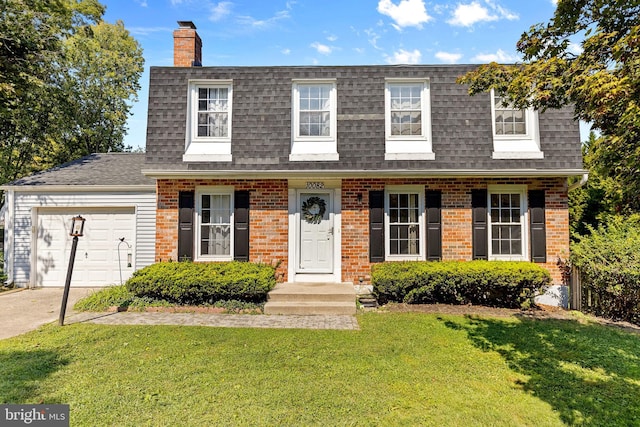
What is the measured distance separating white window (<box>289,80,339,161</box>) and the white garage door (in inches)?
211

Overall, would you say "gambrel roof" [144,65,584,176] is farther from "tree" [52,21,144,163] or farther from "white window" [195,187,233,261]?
"tree" [52,21,144,163]

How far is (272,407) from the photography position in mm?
3254

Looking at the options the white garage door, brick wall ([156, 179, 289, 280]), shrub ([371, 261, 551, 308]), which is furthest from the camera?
the white garage door

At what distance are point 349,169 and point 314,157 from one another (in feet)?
3.12

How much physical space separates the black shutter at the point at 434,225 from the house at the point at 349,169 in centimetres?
Answer: 3

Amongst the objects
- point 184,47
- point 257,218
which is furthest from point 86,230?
point 184,47


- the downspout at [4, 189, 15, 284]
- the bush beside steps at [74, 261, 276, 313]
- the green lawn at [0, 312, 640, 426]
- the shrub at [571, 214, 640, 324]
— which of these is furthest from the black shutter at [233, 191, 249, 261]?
the shrub at [571, 214, 640, 324]

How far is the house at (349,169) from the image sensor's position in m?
8.12

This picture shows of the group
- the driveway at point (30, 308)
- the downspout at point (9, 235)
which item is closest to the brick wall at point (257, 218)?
the driveway at point (30, 308)

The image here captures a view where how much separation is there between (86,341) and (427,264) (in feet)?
21.2

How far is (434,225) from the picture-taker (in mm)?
8164

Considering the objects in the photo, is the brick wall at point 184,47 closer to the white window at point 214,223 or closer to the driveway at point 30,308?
the white window at point 214,223

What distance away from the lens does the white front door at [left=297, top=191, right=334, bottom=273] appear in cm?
844

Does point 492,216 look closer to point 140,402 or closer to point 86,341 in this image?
point 140,402
